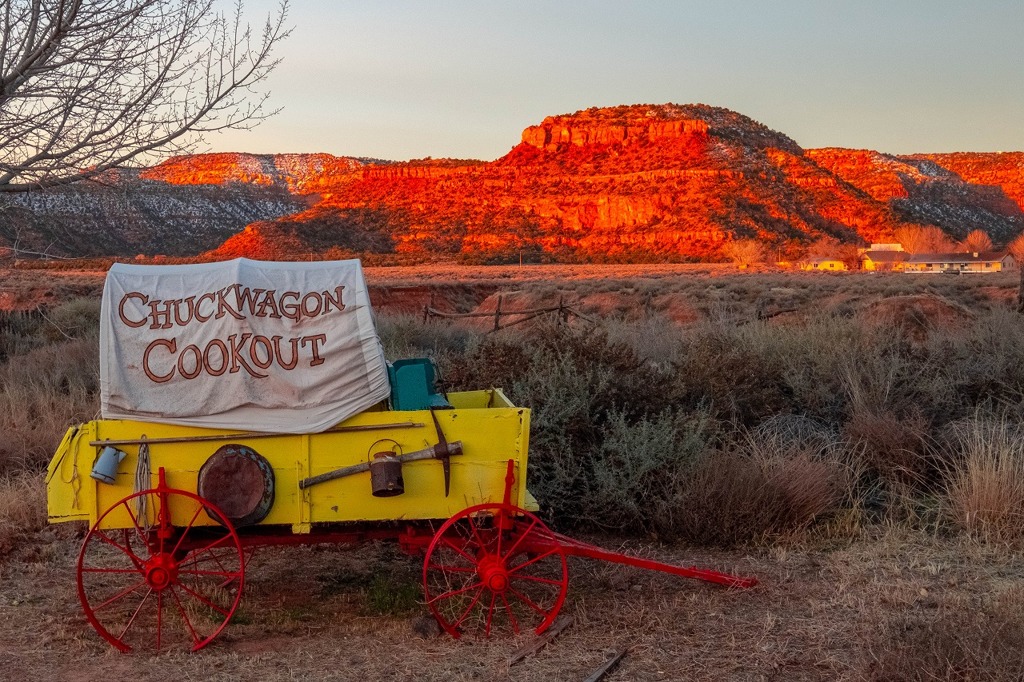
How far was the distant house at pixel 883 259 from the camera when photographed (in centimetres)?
5841

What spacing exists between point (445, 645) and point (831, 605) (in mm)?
1979

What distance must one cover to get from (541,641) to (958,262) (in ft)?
204

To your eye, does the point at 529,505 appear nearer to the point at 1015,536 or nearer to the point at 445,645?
the point at 445,645

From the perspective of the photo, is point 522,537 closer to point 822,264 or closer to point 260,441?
point 260,441

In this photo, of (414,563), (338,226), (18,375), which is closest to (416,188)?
(338,226)

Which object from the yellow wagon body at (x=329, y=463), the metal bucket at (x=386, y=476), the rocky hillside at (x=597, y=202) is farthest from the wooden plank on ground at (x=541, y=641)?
the rocky hillside at (x=597, y=202)

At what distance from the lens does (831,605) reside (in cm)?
503

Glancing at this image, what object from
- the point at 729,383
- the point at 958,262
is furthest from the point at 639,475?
the point at 958,262

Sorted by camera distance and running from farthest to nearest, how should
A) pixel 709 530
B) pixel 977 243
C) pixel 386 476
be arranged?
1. pixel 977 243
2. pixel 709 530
3. pixel 386 476

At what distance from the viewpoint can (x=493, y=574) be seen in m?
4.76

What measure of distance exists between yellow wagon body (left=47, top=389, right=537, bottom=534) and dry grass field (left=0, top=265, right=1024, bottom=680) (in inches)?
25.1

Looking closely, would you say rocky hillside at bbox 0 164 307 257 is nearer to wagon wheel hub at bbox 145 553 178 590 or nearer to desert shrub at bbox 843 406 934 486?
desert shrub at bbox 843 406 934 486

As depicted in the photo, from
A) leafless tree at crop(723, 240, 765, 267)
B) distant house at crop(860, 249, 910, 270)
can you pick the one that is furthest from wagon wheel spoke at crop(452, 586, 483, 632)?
distant house at crop(860, 249, 910, 270)

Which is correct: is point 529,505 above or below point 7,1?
below
